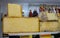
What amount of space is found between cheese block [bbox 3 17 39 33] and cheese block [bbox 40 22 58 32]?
0.06 m

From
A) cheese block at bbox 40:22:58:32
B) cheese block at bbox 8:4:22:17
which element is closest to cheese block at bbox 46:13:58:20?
cheese block at bbox 40:22:58:32

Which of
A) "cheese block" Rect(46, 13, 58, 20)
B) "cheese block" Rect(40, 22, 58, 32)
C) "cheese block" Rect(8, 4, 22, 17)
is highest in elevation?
"cheese block" Rect(8, 4, 22, 17)

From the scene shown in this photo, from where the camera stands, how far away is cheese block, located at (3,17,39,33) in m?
1.46

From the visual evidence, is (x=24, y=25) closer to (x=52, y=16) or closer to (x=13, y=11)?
(x=13, y=11)

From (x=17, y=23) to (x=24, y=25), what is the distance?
3.3 inches

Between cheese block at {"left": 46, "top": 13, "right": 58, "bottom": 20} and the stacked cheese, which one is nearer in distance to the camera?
the stacked cheese

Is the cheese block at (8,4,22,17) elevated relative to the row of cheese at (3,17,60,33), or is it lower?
elevated

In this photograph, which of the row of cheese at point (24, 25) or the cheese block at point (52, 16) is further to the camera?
the cheese block at point (52, 16)

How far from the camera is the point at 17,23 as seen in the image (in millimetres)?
1473

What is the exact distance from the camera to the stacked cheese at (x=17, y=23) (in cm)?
146

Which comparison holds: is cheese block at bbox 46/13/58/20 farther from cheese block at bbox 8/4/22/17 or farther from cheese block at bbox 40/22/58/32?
cheese block at bbox 8/4/22/17

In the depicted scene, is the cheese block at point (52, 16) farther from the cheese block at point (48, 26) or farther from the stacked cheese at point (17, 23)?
the stacked cheese at point (17, 23)

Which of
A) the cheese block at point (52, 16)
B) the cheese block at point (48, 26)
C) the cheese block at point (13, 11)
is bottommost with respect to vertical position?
the cheese block at point (48, 26)

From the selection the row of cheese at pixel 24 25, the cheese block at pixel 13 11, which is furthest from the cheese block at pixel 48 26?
the cheese block at pixel 13 11
